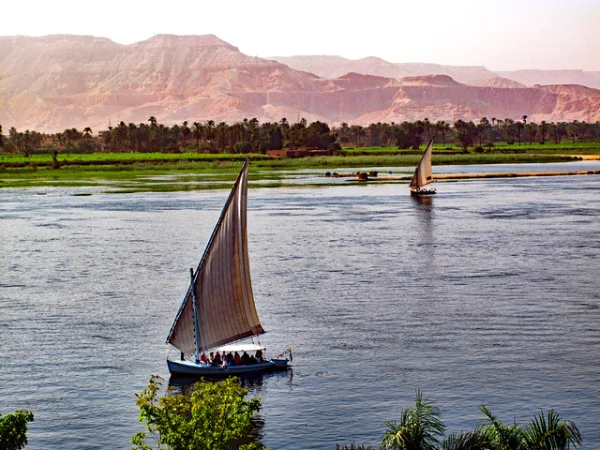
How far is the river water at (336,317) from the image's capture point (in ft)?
107

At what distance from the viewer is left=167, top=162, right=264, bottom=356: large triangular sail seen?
36656 mm

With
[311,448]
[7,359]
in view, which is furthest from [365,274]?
[311,448]

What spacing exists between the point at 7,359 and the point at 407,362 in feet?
55.7

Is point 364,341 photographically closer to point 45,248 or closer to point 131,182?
point 45,248

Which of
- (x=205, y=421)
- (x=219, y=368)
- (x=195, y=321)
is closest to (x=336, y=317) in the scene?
(x=219, y=368)

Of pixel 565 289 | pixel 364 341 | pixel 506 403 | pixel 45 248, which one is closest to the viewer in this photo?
pixel 506 403

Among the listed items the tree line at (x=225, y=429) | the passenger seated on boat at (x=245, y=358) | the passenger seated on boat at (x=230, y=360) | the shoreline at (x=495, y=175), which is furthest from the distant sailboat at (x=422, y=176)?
the tree line at (x=225, y=429)

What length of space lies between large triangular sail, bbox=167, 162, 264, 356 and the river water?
207cm

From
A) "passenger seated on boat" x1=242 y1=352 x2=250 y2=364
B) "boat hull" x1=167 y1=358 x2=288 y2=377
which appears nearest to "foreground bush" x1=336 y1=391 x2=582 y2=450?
"boat hull" x1=167 y1=358 x2=288 y2=377

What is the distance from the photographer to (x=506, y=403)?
107 feet

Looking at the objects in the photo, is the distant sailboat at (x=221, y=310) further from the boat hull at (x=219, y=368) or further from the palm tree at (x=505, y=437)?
the palm tree at (x=505, y=437)

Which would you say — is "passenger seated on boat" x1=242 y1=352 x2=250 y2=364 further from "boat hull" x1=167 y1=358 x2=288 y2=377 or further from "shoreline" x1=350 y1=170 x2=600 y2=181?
"shoreline" x1=350 y1=170 x2=600 y2=181

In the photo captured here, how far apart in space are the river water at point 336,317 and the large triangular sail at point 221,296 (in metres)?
2.07

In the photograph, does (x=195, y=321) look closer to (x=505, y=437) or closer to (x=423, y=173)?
(x=505, y=437)
